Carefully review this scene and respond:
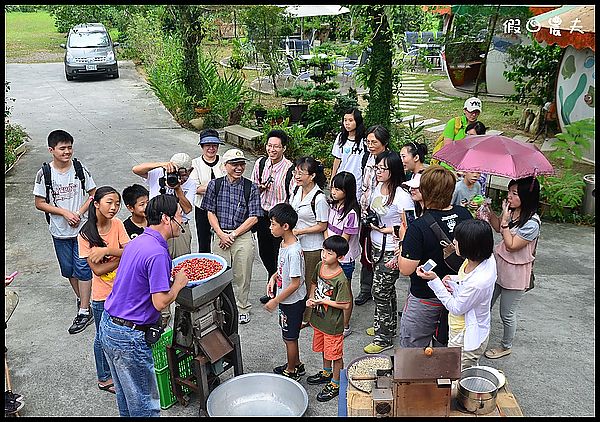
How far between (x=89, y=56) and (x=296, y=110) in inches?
386

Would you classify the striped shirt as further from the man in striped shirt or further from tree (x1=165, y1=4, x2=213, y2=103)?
tree (x1=165, y1=4, x2=213, y2=103)

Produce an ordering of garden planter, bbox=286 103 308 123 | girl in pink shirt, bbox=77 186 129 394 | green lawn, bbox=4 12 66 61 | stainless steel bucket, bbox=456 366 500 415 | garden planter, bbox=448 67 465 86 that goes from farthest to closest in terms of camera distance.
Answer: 1. green lawn, bbox=4 12 66 61
2. garden planter, bbox=448 67 465 86
3. garden planter, bbox=286 103 308 123
4. girl in pink shirt, bbox=77 186 129 394
5. stainless steel bucket, bbox=456 366 500 415

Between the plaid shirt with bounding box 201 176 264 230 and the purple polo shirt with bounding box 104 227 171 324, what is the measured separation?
1.65m

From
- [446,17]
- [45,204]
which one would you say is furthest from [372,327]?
[446,17]

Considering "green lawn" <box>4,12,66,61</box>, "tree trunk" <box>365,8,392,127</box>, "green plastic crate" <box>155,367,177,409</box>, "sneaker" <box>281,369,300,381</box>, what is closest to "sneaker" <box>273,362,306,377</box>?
"sneaker" <box>281,369,300,381</box>

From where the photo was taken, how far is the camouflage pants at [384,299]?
4.96m

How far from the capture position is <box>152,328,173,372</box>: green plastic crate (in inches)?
172

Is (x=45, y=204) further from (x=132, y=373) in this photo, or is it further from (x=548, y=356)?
(x=548, y=356)

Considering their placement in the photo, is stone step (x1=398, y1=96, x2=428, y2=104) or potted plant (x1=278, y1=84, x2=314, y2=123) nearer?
potted plant (x1=278, y1=84, x2=314, y2=123)

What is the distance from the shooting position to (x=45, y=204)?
5277 millimetres

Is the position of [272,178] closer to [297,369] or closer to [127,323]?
[297,369]

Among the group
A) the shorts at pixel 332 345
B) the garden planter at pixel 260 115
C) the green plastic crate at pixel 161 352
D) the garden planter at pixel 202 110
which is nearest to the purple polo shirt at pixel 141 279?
the green plastic crate at pixel 161 352

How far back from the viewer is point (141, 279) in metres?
A: 3.64

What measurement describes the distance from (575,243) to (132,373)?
5698mm
